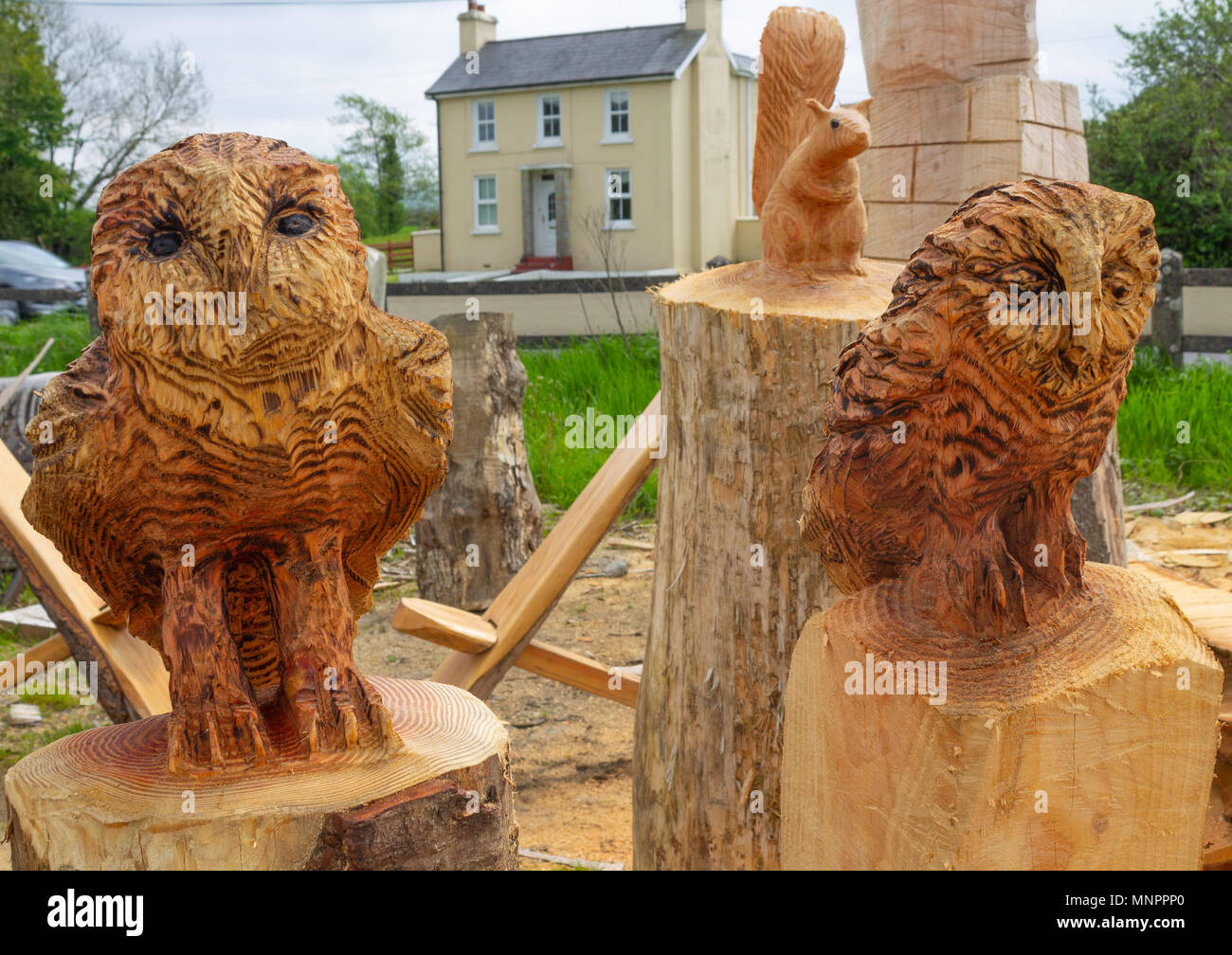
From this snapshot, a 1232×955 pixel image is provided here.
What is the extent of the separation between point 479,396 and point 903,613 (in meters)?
3.73

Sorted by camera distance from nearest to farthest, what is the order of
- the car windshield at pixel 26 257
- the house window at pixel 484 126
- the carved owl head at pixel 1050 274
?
the carved owl head at pixel 1050 274 < the car windshield at pixel 26 257 < the house window at pixel 484 126

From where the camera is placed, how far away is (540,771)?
4.28 meters

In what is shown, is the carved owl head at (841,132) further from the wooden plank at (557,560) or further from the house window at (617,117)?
the house window at (617,117)

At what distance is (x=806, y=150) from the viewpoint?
2682mm

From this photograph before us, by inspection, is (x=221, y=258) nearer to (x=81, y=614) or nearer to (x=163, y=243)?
(x=163, y=243)

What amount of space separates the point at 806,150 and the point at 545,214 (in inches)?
717

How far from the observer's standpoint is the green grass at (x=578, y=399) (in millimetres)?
6957

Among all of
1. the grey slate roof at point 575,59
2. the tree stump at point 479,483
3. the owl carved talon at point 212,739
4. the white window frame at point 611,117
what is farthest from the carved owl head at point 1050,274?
the white window frame at point 611,117

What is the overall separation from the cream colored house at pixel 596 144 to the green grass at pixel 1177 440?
35.7 feet

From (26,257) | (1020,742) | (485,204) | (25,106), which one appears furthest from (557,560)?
(485,204)

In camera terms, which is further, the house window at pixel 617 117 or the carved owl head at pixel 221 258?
the house window at pixel 617 117

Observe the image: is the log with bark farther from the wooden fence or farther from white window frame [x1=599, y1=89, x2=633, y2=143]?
the wooden fence

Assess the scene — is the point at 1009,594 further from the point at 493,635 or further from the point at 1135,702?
the point at 493,635

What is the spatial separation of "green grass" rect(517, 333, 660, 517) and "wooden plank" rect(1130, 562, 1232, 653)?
12.7 feet
